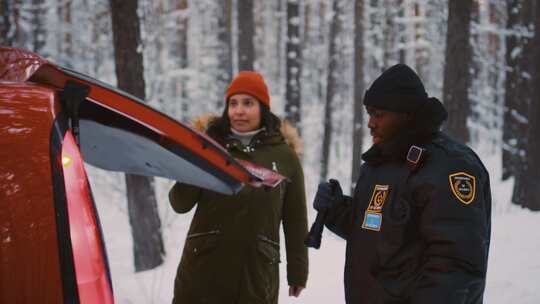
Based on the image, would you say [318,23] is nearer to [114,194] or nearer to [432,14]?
[432,14]

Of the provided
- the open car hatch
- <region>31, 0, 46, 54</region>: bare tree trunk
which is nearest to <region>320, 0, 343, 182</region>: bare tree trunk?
<region>31, 0, 46, 54</region>: bare tree trunk

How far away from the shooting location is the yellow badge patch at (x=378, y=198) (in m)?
2.47

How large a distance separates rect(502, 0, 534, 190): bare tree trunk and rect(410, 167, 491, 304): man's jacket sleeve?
1117 centimetres

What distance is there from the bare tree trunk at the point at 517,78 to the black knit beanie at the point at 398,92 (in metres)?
11.0

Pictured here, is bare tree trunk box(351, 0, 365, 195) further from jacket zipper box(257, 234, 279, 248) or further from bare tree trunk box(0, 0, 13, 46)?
jacket zipper box(257, 234, 279, 248)

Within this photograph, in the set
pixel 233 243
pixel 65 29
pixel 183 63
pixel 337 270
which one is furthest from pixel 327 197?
pixel 183 63

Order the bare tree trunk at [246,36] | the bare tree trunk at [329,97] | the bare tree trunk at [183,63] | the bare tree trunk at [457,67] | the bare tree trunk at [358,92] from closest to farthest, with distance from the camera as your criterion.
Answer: the bare tree trunk at [457,67] → the bare tree trunk at [246,36] → the bare tree trunk at [358,92] → the bare tree trunk at [329,97] → the bare tree trunk at [183,63]

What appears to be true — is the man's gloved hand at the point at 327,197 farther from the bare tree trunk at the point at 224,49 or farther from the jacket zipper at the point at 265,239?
the bare tree trunk at the point at 224,49

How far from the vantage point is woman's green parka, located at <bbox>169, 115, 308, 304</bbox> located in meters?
3.42

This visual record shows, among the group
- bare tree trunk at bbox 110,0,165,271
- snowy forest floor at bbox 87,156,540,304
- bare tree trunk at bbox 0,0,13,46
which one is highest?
bare tree trunk at bbox 0,0,13,46

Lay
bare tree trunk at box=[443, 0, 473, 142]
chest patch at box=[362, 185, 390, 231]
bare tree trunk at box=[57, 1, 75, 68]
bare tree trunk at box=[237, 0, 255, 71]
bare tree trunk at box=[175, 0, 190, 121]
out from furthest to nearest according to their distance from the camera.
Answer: bare tree trunk at box=[175, 0, 190, 121] < bare tree trunk at box=[57, 1, 75, 68] < bare tree trunk at box=[237, 0, 255, 71] < bare tree trunk at box=[443, 0, 473, 142] < chest patch at box=[362, 185, 390, 231]

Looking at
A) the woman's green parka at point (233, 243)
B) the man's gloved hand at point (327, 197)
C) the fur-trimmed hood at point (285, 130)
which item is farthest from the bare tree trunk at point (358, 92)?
the man's gloved hand at point (327, 197)

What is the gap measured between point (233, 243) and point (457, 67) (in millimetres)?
7906

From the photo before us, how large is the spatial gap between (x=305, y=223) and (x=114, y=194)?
48.3ft
